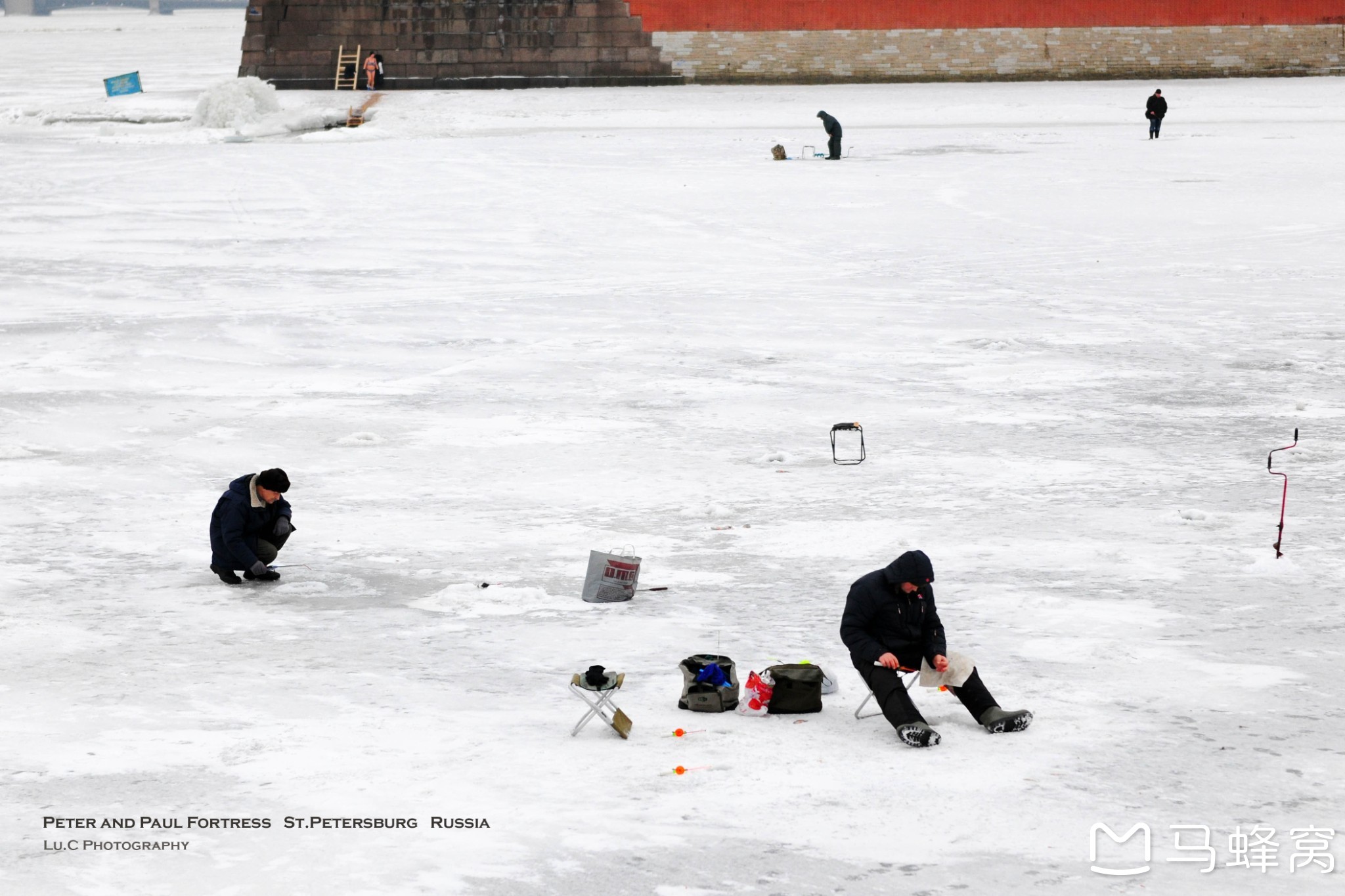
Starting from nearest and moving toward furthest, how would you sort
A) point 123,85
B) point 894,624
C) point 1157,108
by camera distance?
point 894,624 → point 1157,108 → point 123,85

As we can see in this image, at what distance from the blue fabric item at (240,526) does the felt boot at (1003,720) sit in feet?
13.2

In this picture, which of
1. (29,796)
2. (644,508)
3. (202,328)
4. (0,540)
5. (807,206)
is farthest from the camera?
(807,206)

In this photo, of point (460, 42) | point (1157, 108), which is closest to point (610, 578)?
point (1157, 108)

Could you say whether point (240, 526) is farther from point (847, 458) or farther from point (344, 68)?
point (344, 68)

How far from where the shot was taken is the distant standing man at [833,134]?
2944 centimetres

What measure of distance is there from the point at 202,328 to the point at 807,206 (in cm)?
1101

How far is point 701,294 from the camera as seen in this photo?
17406mm

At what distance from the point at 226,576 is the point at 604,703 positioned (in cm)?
291

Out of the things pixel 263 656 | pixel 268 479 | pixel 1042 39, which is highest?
pixel 1042 39

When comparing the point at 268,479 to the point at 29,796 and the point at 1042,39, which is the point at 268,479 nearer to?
the point at 29,796

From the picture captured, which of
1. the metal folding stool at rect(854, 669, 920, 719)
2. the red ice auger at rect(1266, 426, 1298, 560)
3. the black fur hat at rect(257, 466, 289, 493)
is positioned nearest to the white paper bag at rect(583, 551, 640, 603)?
the metal folding stool at rect(854, 669, 920, 719)

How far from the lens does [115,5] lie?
6147 inches

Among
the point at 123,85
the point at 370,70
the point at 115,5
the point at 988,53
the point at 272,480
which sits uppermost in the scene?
the point at 115,5

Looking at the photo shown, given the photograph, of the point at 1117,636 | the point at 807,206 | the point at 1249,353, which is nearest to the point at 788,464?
the point at 1117,636
